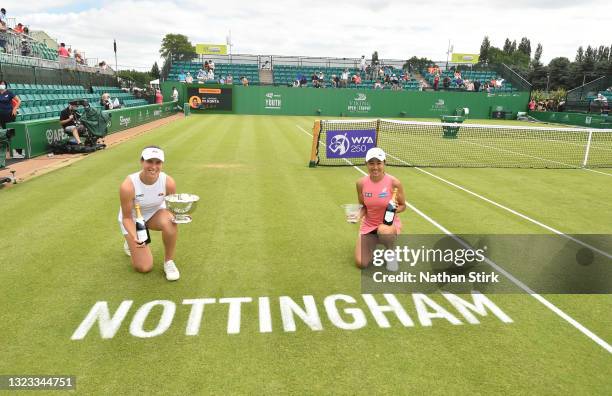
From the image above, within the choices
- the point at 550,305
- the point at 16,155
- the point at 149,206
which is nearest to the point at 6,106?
the point at 16,155

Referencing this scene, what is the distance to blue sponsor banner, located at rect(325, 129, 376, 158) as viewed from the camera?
53.3ft

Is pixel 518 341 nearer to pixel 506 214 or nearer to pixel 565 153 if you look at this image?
pixel 506 214

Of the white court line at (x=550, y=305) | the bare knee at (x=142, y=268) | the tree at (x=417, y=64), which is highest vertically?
the tree at (x=417, y=64)

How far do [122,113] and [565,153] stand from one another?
25.0 metres

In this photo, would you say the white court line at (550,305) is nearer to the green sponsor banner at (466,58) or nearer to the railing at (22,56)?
the railing at (22,56)

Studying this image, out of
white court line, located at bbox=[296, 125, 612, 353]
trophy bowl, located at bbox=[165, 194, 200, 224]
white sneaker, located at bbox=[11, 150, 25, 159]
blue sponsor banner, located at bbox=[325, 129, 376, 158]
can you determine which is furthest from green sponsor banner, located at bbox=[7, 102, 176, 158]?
white court line, located at bbox=[296, 125, 612, 353]

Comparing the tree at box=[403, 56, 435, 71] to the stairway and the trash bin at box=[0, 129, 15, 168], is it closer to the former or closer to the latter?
the stairway

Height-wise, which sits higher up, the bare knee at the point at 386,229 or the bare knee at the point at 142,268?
the bare knee at the point at 386,229

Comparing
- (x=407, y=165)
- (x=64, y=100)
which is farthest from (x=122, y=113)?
(x=407, y=165)

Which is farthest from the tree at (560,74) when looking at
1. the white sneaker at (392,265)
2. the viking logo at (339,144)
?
the white sneaker at (392,265)

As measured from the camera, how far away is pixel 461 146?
2308cm

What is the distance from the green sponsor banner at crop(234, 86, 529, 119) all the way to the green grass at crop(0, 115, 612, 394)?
32.8m

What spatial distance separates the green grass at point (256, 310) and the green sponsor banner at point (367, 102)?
108 feet

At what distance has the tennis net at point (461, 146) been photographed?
16484 millimetres
